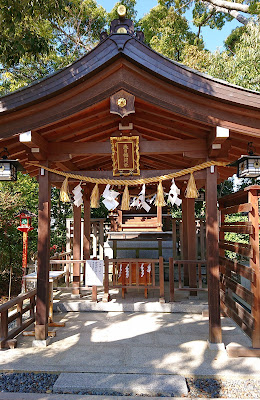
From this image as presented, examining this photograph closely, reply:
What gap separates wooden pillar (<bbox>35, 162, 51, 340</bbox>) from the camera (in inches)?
201

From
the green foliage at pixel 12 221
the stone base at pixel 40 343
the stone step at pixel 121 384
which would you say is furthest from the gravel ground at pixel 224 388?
the green foliage at pixel 12 221

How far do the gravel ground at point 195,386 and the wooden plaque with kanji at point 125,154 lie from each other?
3.43m

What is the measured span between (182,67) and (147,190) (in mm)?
5675

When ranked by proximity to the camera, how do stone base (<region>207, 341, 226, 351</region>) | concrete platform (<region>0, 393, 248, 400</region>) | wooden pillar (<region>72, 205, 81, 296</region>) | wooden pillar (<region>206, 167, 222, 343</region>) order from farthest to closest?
1. wooden pillar (<region>72, 205, 81, 296</region>)
2. wooden pillar (<region>206, 167, 222, 343</region>)
3. stone base (<region>207, 341, 226, 351</region>)
4. concrete platform (<region>0, 393, 248, 400</region>)

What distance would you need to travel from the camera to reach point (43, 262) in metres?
5.25

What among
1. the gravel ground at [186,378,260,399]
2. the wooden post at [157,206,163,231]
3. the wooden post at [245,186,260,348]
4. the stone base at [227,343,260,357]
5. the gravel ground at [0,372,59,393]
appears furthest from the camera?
the wooden post at [157,206,163,231]

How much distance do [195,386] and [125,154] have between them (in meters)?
3.73

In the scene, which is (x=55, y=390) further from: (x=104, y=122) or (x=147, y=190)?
(x=147, y=190)

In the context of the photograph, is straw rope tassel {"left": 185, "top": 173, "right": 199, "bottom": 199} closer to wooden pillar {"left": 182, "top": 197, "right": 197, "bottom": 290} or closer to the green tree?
wooden pillar {"left": 182, "top": 197, "right": 197, "bottom": 290}

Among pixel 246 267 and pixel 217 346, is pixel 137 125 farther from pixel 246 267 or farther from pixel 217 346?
pixel 217 346

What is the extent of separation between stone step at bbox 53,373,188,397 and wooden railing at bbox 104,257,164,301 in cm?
324

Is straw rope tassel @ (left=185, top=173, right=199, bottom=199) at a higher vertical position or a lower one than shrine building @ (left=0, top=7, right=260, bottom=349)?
lower

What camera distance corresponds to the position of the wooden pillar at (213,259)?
4832 millimetres

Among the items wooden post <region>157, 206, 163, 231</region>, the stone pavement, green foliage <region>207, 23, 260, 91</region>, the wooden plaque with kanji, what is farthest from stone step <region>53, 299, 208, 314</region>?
green foliage <region>207, 23, 260, 91</region>
